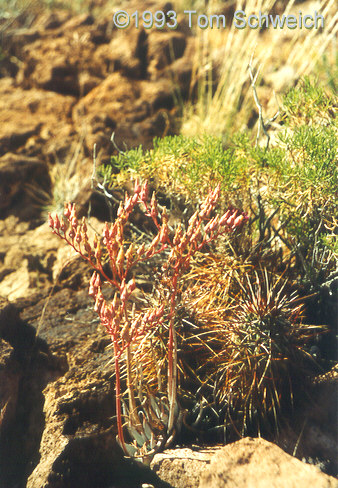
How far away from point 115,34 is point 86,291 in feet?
11.8

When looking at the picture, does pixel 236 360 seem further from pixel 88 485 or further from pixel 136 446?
pixel 88 485

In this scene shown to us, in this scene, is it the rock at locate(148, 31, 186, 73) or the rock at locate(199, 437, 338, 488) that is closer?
the rock at locate(199, 437, 338, 488)

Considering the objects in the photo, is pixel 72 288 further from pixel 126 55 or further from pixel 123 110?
pixel 126 55

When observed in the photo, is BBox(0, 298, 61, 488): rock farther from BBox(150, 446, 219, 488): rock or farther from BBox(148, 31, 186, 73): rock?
BBox(148, 31, 186, 73): rock

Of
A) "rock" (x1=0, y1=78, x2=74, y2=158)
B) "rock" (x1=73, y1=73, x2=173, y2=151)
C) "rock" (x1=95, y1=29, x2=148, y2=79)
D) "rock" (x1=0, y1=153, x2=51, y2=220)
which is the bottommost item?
"rock" (x1=0, y1=153, x2=51, y2=220)

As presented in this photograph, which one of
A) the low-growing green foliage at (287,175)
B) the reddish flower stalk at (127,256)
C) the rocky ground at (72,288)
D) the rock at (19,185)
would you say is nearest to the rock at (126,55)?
the rocky ground at (72,288)

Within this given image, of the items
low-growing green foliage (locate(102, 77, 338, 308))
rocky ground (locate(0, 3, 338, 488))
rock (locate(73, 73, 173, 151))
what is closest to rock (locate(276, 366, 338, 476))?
rocky ground (locate(0, 3, 338, 488))

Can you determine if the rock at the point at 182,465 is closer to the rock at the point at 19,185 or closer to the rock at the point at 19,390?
the rock at the point at 19,390

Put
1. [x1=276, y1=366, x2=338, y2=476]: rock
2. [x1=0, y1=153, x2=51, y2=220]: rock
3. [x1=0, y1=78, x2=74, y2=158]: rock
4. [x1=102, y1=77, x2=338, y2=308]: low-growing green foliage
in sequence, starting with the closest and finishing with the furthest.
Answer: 1. [x1=276, y1=366, x2=338, y2=476]: rock
2. [x1=102, y1=77, x2=338, y2=308]: low-growing green foliage
3. [x1=0, y1=153, x2=51, y2=220]: rock
4. [x1=0, y1=78, x2=74, y2=158]: rock

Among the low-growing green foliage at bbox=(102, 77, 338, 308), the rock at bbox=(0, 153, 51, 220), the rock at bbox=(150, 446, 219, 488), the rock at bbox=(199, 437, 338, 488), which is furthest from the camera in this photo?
the rock at bbox=(0, 153, 51, 220)

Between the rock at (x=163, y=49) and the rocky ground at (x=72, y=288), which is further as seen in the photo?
the rock at (x=163, y=49)

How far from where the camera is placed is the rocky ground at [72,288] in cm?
218

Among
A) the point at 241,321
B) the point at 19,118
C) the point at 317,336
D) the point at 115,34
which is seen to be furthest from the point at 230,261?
the point at 115,34

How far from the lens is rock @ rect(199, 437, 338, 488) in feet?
5.79
